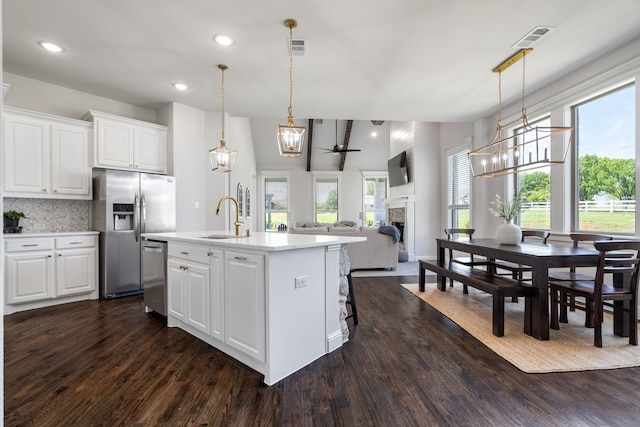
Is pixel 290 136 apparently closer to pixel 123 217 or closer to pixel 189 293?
pixel 189 293

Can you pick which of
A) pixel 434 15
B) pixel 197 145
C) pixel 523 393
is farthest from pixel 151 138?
pixel 523 393

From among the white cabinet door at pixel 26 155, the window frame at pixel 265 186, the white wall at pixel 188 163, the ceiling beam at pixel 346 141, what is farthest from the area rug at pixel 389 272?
the window frame at pixel 265 186

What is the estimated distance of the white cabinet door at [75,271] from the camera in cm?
383

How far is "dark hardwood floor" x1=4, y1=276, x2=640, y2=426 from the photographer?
1.80 metres

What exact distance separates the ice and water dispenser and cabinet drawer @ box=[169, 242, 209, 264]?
5.47 ft

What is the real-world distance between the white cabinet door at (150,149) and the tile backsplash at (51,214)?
923 mm

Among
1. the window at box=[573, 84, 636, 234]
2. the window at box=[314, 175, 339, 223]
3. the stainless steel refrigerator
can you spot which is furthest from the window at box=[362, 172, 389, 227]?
the stainless steel refrigerator

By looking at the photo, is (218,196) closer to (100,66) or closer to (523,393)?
(100,66)

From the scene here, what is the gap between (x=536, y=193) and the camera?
15.2 feet

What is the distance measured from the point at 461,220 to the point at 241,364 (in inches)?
225

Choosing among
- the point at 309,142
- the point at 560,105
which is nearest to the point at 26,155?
the point at 560,105

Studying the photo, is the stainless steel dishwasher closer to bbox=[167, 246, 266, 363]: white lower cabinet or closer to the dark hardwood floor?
bbox=[167, 246, 266, 363]: white lower cabinet

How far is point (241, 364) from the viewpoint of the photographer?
238 cm

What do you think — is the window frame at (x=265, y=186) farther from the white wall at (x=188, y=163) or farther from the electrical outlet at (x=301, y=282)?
the electrical outlet at (x=301, y=282)
